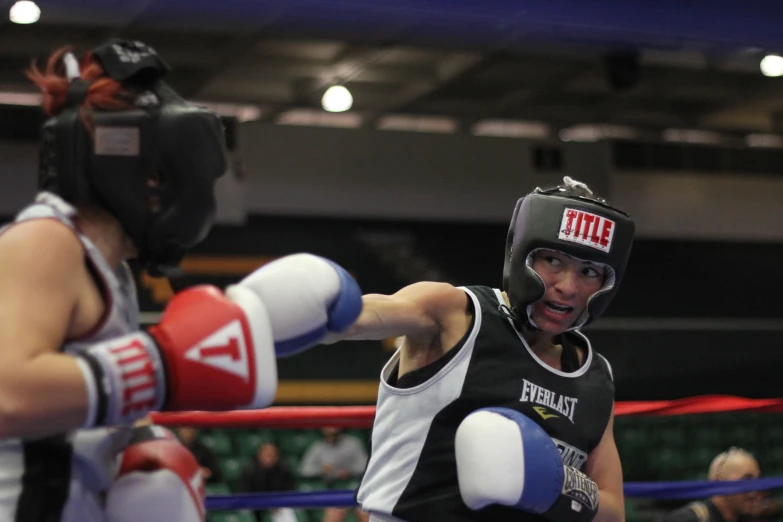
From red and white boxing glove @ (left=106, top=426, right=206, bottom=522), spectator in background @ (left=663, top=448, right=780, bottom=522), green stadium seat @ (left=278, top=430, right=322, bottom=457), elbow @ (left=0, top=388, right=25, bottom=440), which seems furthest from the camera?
green stadium seat @ (left=278, top=430, right=322, bottom=457)

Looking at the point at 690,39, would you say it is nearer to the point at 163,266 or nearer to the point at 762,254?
the point at 163,266

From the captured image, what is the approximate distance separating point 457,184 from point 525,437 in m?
7.46

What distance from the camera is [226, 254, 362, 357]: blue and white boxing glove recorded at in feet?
4.68

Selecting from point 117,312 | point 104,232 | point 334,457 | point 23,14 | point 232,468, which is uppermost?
point 23,14

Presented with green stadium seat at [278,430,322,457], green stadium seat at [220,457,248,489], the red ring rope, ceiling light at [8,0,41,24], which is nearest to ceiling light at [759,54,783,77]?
green stadium seat at [278,430,322,457]

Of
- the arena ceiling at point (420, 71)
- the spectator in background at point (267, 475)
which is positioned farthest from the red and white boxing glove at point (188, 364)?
the spectator in background at point (267, 475)

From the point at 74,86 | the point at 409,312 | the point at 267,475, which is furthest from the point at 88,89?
the point at 267,475

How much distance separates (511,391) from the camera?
200 cm

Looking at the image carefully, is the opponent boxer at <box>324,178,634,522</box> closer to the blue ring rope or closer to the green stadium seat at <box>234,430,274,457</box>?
the blue ring rope

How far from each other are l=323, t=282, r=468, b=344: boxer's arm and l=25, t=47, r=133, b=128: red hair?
53cm

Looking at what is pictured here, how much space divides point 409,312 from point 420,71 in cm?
683

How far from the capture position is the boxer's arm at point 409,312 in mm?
1802

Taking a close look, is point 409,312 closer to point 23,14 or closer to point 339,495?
point 339,495

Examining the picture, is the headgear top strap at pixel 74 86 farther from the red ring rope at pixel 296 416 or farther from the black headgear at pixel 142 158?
the red ring rope at pixel 296 416
